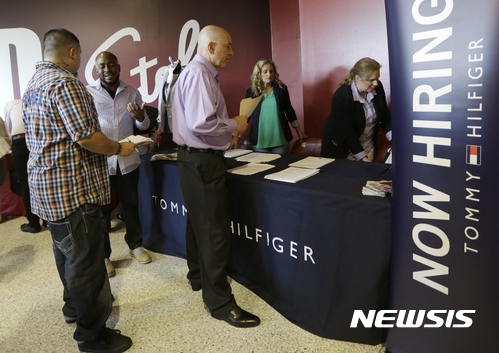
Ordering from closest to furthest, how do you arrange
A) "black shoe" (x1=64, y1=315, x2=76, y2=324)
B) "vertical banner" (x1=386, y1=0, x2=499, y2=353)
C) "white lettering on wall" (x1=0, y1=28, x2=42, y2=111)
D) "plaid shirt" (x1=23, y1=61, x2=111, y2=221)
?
"vertical banner" (x1=386, y1=0, x2=499, y2=353) < "plaid shirt" (x1=23, y1=61, x2=111, y2=221) < "black shoe" (x1=64, y1=315, x2=76, y2=324) < "white lettering on wall" (x1=0, y1=28, x2=42, y2=111)

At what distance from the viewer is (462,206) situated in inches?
52.7

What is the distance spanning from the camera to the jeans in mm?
1745

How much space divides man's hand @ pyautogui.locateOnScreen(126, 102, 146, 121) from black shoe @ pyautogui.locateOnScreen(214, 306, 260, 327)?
1495mm

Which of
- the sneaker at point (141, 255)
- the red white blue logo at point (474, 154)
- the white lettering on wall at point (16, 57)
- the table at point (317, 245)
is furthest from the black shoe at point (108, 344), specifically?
the white lettering on wall at point (16, 57)

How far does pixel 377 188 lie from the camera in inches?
68.2

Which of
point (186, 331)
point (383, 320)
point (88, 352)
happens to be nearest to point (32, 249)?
point (88, 352)

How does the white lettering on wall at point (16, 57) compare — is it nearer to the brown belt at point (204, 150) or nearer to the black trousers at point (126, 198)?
the black trousers at point (126, 198)

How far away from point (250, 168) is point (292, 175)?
0.40m

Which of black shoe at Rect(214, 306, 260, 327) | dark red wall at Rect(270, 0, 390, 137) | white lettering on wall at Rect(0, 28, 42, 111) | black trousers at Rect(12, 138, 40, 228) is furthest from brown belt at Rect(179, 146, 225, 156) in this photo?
white lettering on wall at Rect(0, 28, 42, 111)

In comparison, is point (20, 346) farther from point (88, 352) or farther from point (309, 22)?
point (309, 22)

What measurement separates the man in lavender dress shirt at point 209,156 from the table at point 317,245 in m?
0.23

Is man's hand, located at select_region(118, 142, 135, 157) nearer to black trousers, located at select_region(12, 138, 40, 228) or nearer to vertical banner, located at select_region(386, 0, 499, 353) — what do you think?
vertical banner, located at select_region(386, 0, 499, 353)

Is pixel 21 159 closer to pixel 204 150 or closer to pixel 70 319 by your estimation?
pixel 70 319

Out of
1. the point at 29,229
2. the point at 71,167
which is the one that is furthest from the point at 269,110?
the point at 29,229
